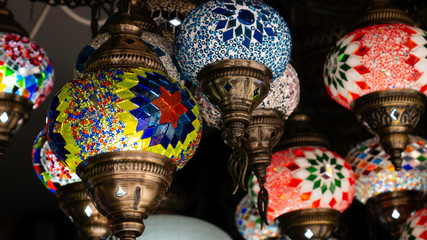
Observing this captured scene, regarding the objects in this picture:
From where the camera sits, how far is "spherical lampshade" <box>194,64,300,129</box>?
1045 millimetres

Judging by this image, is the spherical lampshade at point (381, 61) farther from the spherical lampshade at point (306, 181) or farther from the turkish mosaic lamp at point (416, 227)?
the turkish mosaic lamp at point (416, 227)

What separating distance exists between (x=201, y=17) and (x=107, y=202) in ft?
0.94

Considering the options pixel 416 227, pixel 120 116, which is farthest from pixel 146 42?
pixel 416 227

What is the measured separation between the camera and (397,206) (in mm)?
1488

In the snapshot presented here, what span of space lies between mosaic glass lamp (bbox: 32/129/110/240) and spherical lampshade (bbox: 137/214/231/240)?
18 cm

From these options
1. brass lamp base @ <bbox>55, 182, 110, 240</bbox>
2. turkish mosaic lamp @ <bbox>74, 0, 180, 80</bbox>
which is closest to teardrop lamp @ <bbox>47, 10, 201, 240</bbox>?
turkish mosaic lamp @ <bbox>74, 0, 180, 80</bbox>

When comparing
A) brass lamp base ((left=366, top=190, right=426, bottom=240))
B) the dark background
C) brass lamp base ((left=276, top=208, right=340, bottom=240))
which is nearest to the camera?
brass lamp base ((left=276, top=208, right=340, bottom=240))

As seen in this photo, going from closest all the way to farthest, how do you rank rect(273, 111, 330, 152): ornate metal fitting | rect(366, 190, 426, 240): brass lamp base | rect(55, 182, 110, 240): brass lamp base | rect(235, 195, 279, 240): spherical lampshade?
1. rect(55, 182, 110, 240): brass lamp base
2. rect(273, 111, 330, 152): ornate metal fitting
3. rect(366, 190, 426, 240): brass lamp base
4. rect(235, 195, 279, 240): spherical lampshade

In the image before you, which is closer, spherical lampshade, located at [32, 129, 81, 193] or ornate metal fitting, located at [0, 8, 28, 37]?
spherical lampshade, located at [32, 129, 81, 193]

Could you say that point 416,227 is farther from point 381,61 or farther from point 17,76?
point 17,76

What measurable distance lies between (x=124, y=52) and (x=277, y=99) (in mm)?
298

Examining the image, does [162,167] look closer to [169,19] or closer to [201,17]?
[201,17]

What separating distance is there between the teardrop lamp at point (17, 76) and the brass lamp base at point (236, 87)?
421 mm

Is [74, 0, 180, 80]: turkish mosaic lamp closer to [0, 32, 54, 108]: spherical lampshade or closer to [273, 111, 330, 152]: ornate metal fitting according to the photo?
[0, 32, 54, 108]: spherical lampshade
